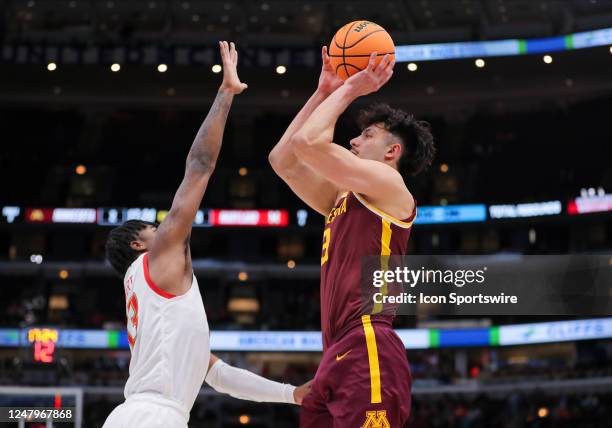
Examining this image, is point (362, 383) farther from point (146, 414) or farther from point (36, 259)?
point (36, 259)

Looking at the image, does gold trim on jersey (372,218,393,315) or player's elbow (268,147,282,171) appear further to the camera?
player's elbow (268,147,282,171)

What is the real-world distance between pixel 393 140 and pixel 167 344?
155 centimetres

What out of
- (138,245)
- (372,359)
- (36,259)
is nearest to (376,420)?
(372,359)

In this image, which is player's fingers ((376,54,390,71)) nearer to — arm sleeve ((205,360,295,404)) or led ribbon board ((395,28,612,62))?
arm sleeve ((205,360,295,404))

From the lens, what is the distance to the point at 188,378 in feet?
14.2

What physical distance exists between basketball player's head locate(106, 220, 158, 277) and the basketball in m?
1.40

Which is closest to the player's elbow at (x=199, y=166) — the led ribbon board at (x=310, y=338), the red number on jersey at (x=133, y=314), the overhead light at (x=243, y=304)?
the red number on jersey at (x=133, y=314)

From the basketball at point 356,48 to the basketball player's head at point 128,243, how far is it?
1.40 metres

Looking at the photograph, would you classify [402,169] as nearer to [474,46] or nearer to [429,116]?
[474,46]

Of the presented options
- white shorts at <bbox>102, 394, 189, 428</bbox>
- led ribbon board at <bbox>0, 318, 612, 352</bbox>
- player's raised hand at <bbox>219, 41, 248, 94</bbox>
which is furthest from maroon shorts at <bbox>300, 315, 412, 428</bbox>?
led ribbon board at <bbox>0, 318, 612, 352</bbox>

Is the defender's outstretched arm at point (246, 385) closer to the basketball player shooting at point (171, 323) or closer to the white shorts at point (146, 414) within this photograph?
the basketball player shooting at point (171, 323)

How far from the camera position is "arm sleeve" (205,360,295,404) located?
4570mm

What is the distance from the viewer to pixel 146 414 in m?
4.12

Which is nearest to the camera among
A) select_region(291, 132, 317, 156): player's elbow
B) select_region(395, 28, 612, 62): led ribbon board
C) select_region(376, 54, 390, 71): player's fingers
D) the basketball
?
select_region(291, 132, 317, 156): player's elbow
